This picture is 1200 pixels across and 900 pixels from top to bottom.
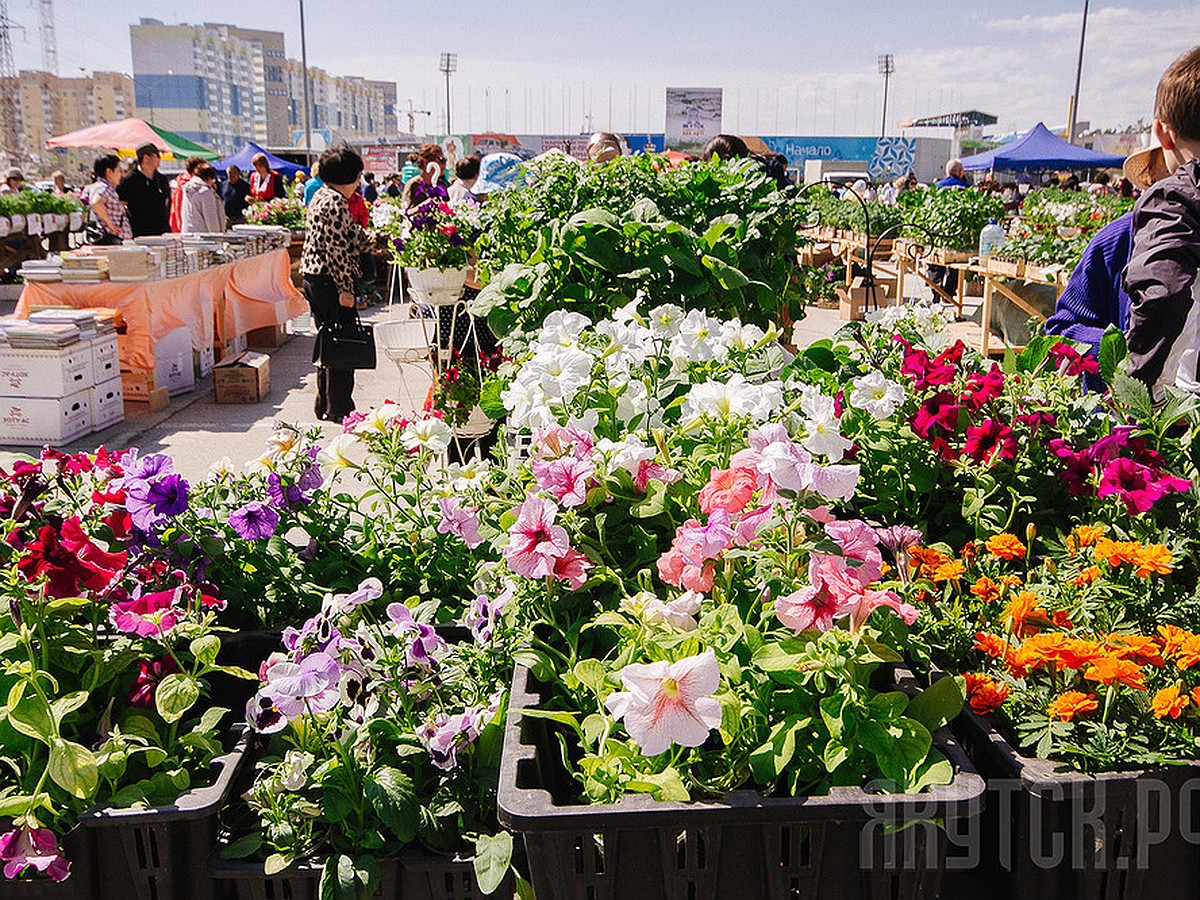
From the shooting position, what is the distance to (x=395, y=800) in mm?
1241

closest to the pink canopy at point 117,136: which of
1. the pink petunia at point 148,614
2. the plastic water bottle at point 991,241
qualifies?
the plastic water bottle at point 991,241

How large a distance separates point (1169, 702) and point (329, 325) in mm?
4857

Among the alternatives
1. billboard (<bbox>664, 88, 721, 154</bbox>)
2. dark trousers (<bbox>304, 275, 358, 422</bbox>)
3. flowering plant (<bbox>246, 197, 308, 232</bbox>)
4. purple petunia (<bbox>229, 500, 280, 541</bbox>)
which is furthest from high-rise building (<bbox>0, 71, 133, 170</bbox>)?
purple petunia (<bbox>229, 500, 280, 541</bbox>)

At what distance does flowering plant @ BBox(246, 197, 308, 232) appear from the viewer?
1055cm

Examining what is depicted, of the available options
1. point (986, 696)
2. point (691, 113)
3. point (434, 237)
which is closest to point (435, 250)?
point (434, 237)

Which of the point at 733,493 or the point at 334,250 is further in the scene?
the point at 334,250

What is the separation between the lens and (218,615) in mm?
1659

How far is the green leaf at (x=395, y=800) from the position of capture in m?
1.23

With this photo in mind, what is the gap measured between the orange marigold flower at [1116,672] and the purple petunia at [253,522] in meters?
1.23

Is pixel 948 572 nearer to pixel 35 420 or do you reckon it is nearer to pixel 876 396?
pixel 876 396

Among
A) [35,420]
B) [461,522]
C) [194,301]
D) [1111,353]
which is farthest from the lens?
[194,301]

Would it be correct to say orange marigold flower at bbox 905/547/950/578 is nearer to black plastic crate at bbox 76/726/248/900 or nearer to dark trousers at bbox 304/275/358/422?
black plastic crate at bbox 76/726/248/900

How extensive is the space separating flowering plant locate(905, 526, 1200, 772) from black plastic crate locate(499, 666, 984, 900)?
8.0 inches

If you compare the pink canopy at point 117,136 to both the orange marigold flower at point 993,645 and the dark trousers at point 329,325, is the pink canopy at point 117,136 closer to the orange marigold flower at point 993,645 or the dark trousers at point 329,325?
the dark trousers at point 329,325
